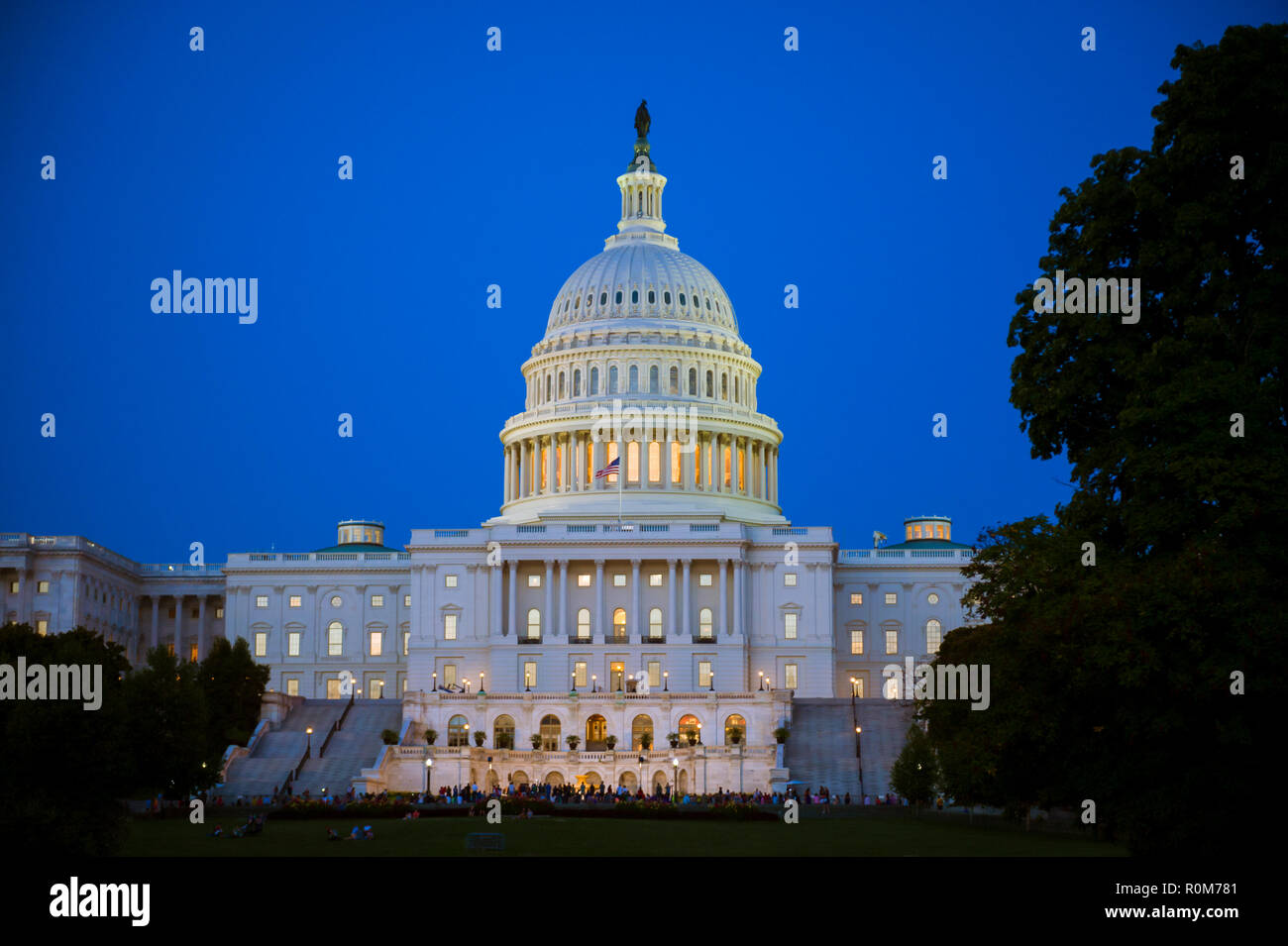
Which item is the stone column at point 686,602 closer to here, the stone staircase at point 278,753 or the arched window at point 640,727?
the arched window at point 640,727

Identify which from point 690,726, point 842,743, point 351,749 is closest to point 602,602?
point 690,726

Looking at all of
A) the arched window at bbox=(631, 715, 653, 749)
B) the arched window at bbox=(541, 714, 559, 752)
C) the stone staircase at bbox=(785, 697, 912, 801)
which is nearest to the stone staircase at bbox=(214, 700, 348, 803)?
the arched window at bbox=(541, 714, 559, 752)

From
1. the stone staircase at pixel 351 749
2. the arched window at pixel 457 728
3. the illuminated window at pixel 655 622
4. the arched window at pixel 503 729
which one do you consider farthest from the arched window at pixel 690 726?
the illuminated window at pixel 655 622

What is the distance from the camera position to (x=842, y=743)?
10069 cm

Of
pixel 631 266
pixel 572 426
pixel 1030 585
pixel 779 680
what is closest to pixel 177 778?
pixel 1030 585

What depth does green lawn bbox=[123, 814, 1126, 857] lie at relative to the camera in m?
51.4

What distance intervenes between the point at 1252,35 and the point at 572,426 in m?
104

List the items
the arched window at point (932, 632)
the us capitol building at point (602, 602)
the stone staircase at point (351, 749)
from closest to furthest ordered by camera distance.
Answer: the stone staircase at point (351, 749)
the us capitol building at point (602, 602)
the arched window at point (932, 632)

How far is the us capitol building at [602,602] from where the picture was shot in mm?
101875

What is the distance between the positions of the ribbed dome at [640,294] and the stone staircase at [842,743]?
48.7 meters

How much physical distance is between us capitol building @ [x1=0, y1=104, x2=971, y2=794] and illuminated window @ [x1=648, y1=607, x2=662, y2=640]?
0.14 meters

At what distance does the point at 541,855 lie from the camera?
48844mm

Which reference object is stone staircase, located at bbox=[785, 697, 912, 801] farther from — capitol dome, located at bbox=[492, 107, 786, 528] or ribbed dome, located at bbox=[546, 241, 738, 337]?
ribbed dome, located at bbox=[546, 241, 738, 337]

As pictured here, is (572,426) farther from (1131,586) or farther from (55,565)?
(1131,586)
